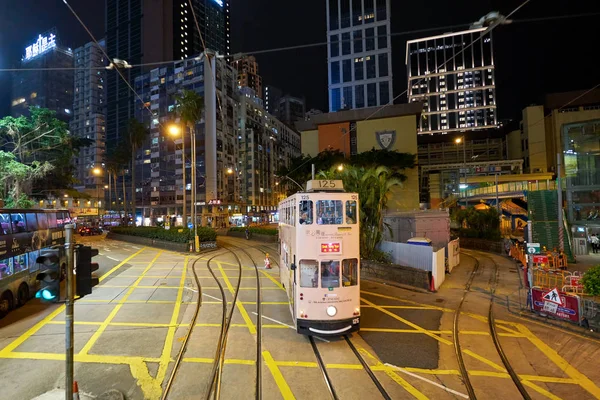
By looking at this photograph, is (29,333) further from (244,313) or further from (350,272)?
(350,272)

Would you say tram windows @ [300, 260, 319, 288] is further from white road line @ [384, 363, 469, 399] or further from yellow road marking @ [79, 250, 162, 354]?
yellow road marking @ [79, 250, 162, 354]

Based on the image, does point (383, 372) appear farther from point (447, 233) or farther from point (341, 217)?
point (447, 233)

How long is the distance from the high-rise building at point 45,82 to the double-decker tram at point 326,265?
11998cm

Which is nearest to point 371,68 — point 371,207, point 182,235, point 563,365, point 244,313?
point 182,235

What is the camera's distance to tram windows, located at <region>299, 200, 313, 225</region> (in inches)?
345

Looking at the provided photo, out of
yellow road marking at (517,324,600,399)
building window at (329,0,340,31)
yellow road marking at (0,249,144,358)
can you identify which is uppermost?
building window at (329,0,340,31)

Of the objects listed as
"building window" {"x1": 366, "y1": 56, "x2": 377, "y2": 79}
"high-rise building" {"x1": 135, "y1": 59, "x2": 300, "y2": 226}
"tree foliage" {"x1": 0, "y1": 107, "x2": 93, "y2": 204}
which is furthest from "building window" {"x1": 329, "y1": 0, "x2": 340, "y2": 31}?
"tree foliage" {"x1": 0, "y1": 107, "x2": 93, "y2": 204}

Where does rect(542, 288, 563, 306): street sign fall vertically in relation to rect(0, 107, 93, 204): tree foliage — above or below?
below

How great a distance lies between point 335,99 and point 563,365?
2938 inches

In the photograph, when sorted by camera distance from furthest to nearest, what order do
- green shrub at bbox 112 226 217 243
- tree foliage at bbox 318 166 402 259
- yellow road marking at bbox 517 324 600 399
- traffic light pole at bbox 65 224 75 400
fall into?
green shrub at bbox 112 226 217 243 < tree foliage at bbox 318 166 402 259 < yellow road marking at bbox 517 324 600 399 < traffic light pole at bbox 65 224 75 400

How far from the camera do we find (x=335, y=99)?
250 feet

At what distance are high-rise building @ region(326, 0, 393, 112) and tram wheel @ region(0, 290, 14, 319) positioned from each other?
6628 cm

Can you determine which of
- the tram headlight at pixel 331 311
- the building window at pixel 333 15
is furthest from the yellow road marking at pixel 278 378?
the building window at pixel 333 15

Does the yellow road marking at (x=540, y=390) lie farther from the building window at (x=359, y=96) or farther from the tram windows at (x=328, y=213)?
the building window at (x=359, y=96)
